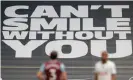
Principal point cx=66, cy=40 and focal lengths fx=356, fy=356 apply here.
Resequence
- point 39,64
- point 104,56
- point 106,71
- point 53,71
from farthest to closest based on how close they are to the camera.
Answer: point 39,64 < point 106,71 < point 104,56 < point 53,71

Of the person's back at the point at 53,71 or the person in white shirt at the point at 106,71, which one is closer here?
the person's back at the point at 53,71

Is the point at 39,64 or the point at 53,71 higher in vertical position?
the point at 53,71

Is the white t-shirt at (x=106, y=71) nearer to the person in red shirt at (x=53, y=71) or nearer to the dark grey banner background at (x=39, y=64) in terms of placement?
the person in red shirt at (x=53, y=71)

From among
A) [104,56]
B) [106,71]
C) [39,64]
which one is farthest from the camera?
[39,64]

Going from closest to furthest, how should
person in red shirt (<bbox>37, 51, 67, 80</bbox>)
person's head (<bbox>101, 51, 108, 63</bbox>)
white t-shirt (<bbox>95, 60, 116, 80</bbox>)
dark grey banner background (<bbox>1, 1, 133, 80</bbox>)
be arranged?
1. person in red shirt (<bbox>37, 51, 67, 80</bbox>)
2. person's head (<bbox>101, 51, 108, 63</bbox>)
3. white t-shirt (<bbox>95, 60, 116, 80</bbox>)
4. dark grey banner background (<bbox>1, 1, 133, 80</bbox>)

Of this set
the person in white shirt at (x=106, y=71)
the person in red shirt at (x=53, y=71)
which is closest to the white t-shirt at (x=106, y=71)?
the person in white shirt at (x=106, y=71)

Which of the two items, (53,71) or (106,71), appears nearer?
(53,71)

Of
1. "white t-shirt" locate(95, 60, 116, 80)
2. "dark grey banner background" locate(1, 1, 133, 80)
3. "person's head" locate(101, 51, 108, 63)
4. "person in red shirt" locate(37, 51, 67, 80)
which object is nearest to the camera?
"person in red shirt" locate(37, 51, 67, 80)

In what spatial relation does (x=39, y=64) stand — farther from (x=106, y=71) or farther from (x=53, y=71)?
(x=53, y=71)

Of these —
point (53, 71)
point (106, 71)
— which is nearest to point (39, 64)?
point (106, 71)

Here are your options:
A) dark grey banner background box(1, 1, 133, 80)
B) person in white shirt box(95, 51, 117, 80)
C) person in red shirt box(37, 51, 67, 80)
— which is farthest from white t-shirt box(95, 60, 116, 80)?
dark grey banner background box(1, 1, 133, 80)

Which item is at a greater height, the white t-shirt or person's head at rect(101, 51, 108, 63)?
person's head at rect(101, 51, 108, 63)

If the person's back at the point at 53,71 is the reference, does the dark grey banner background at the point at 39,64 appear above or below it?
below

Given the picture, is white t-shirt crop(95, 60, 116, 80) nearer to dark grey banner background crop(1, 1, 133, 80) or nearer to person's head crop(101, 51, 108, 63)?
person's head crop(101, 51, 108, 63)
